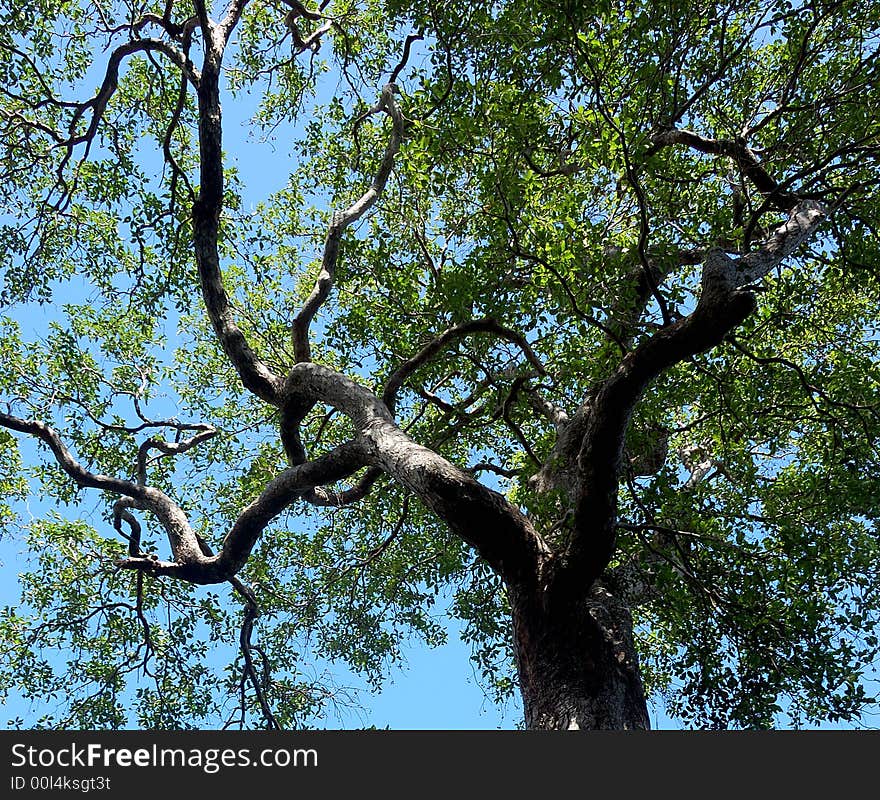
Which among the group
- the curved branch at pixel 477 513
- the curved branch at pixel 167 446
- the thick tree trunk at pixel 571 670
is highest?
the curved branch at pixel 167 446

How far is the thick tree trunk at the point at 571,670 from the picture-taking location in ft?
16.3

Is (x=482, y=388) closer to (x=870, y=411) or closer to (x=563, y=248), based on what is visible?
(x=563, y=248)

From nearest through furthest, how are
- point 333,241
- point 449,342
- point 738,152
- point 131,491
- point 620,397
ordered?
point 620,397
point 738,152
point 449,342
point 333,241
point 131,491

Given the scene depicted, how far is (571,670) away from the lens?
16.8 ft

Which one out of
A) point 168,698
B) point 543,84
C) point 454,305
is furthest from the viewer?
point 168,698

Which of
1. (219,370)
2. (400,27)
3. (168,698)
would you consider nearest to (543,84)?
(400,27)

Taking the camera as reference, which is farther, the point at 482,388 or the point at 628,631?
the point at 482,388

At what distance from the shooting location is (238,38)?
36.4 feet

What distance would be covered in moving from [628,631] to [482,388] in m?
3.38

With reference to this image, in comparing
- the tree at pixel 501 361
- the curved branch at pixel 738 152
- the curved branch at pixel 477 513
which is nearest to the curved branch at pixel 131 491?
the tree at pixel 501 361

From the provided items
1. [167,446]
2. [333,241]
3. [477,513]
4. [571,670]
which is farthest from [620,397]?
[167,446]

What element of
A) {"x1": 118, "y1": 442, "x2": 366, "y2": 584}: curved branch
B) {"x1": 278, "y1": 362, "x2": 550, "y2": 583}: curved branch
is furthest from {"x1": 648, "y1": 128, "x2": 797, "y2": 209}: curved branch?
{"x1": 118, "y1": 442, "x2": 366, "y2": 584}: curved branch

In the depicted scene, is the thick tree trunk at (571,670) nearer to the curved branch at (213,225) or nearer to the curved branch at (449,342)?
the curved branch at (449,342)

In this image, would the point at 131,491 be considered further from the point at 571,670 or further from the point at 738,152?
the point at 738,152
